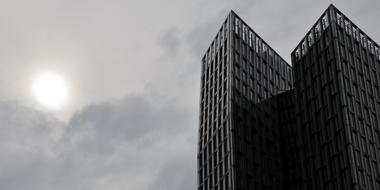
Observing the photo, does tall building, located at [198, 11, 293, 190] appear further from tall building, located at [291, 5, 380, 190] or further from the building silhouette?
tall building, located at [291, 5, 380, 190]

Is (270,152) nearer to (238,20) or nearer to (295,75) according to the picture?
(295,75)

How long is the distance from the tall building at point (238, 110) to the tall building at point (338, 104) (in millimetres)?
7523

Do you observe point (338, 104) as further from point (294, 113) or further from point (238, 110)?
point (238, 110)

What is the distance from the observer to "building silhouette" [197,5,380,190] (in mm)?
96625

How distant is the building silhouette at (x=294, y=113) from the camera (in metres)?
96.6

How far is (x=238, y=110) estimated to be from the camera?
107625 mm

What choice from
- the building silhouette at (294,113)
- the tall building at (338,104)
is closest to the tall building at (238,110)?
the building silhouette at (294,113)

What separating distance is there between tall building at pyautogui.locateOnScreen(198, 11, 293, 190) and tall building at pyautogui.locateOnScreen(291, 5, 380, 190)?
7.52 meters

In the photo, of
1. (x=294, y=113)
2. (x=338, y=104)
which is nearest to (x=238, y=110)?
(x=294, y=113)

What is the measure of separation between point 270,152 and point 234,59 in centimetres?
2035

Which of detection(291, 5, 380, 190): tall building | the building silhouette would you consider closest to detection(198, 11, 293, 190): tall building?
the building silhouette

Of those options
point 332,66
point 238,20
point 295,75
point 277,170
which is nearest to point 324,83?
point 332,66

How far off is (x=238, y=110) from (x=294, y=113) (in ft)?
51.2

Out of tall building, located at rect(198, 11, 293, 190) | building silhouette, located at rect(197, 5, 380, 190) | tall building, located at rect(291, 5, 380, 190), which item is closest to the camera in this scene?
tall building, located at rect(291, 5, 380, 190)
